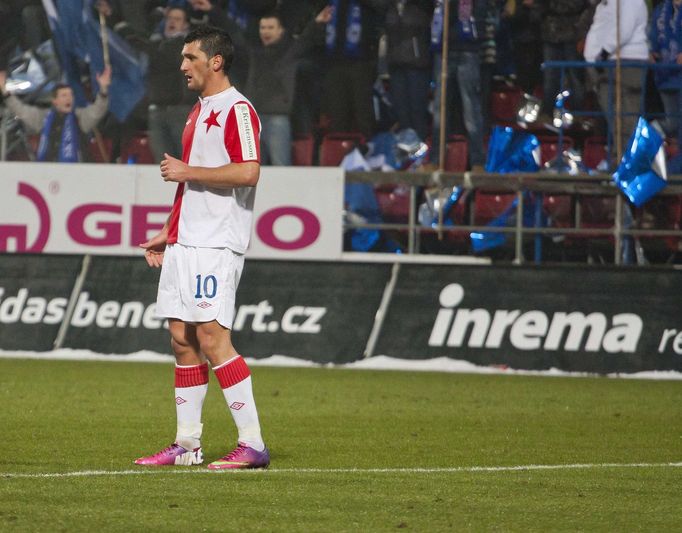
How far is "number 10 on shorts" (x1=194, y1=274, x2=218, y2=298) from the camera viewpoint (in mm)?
7230

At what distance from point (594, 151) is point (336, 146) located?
3.06 m

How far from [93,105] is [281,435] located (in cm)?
990

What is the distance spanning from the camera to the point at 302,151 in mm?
17641

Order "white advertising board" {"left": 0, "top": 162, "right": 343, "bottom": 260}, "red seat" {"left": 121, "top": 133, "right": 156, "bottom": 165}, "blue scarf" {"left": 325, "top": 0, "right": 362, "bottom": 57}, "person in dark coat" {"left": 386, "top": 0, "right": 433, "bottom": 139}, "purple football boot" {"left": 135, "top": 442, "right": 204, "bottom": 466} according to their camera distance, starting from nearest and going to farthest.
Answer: "purple football boot" {"left": 135, "top": 442, "right": 204, "bottom": 466}, "white advertising board" {"left": 0, "top": 162, "right": 343, "bottom": 260}, "person in dark coat" {"left": 386, "top": 0, "right": 433, "bottom": 139}, "blue scarf" {"left": 325, "top": 0, "right": 362, "bottom": 57}, "red seat" {"left": 121, "top": 133, "right": 156, "bottom": 165}

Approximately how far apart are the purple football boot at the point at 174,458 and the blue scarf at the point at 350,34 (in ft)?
35.8

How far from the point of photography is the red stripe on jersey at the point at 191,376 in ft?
24.5

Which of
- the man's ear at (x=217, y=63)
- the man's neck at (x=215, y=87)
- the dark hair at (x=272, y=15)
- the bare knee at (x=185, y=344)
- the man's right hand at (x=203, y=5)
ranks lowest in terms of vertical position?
the bare knee at (x=185, y=344)

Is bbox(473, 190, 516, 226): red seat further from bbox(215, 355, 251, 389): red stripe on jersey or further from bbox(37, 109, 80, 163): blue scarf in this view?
bbox(215, 355, 251, 389): red stripe on jersey

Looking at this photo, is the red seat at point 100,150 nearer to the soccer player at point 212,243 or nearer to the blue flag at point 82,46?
the blue flag at point 82,46

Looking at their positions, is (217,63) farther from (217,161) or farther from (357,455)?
(357,455)

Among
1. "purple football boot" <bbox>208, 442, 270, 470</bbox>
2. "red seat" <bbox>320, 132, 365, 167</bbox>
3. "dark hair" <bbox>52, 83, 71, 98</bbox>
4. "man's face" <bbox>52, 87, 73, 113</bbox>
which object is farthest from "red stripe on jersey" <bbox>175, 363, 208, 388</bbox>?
"dark hair" <bbox>52, 83, 71, 98</bbox>

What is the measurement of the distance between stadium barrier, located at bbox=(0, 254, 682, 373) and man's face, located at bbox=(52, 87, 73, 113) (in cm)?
352

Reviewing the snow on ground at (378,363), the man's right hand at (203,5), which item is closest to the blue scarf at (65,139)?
the man's right hand at (203,5)

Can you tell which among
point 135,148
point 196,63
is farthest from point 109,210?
point 196,63
